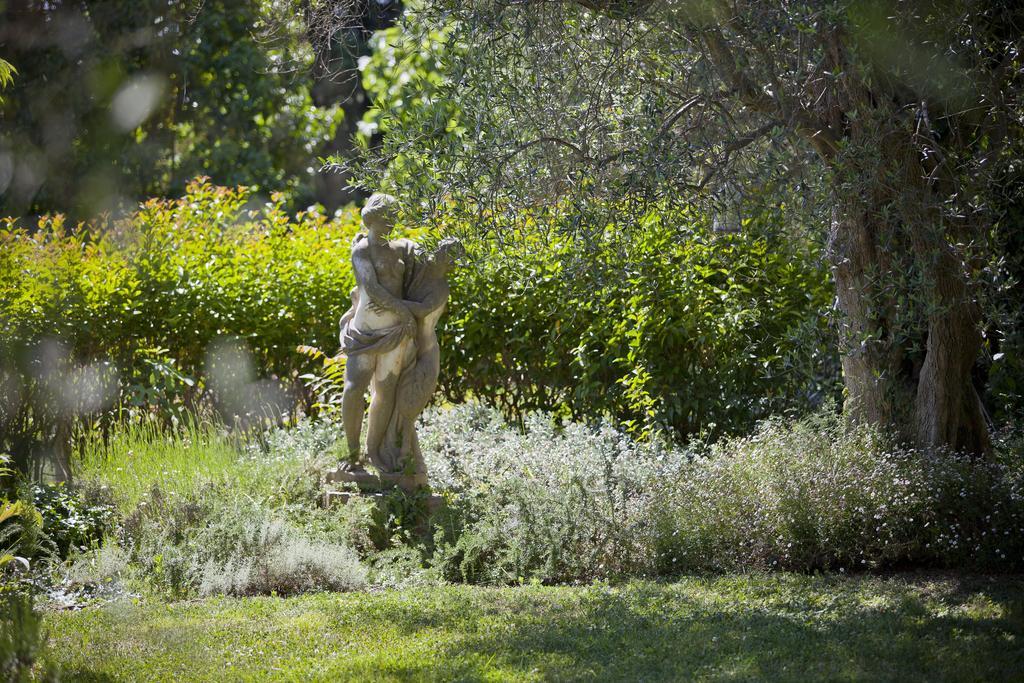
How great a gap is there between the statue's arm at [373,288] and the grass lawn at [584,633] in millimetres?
2223

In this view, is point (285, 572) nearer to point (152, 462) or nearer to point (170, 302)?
point (152, 462)

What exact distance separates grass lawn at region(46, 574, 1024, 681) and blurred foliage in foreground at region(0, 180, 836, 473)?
2.25 metres

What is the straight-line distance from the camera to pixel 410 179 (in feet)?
21.8

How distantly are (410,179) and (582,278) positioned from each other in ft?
5.10

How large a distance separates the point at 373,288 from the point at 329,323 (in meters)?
3.73

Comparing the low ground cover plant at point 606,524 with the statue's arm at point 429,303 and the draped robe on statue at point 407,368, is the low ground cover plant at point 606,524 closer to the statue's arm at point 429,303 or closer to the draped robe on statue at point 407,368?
the draped robe on statue at point 407,368

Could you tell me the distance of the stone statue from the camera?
7.90m

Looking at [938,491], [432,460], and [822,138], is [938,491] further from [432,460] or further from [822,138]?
[432,460]

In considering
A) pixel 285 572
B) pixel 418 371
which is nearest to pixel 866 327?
pixel 418 371

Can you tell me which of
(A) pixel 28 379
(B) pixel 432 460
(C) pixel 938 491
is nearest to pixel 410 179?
(B) pixel 432 460

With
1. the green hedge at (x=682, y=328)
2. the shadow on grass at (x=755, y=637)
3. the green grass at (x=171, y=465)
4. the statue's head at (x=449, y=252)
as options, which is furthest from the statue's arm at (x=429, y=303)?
the shadow on grass at (x=755, y=637)

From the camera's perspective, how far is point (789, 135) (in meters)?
6.39

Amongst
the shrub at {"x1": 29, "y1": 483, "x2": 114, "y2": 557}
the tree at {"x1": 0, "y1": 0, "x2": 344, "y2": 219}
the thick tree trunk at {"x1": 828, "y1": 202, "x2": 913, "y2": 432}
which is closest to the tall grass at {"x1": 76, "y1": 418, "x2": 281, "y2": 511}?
the shrub at {"x1": 29, "y1": 483, "x2": 114, "y2": 557}

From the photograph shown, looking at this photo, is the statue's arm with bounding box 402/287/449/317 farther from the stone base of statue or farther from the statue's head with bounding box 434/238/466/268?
the stone base of statue
